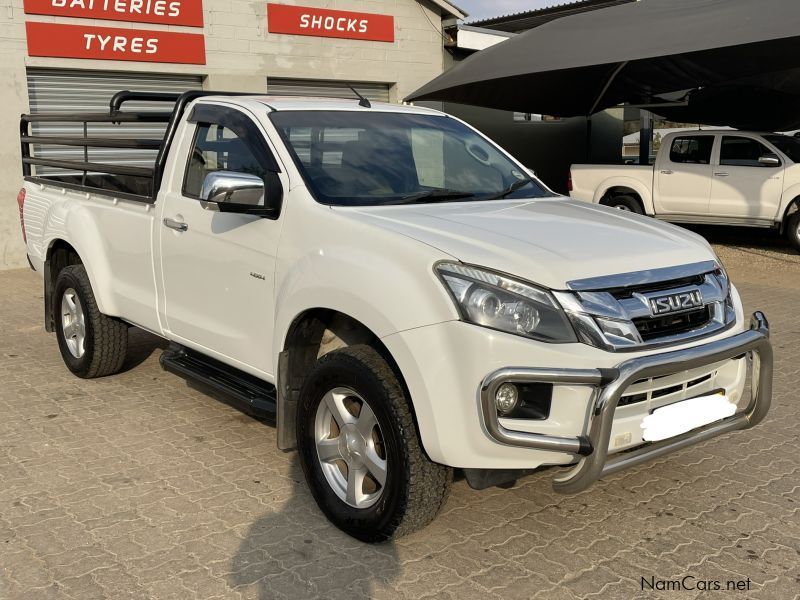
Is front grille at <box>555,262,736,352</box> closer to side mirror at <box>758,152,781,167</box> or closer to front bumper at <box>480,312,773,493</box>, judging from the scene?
front bumper at <box>480,312,773,493</box>

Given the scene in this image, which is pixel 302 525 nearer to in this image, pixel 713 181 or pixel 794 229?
pixel 794 229

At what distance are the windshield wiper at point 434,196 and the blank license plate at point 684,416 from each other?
4.77 ft

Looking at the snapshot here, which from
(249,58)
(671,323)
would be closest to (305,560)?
(671,323)

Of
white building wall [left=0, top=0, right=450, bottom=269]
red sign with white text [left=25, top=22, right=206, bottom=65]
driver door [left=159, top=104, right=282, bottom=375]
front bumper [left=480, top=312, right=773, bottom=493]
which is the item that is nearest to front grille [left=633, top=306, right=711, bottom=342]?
front bumper [left=480, top=312, right=773, bottom=493]

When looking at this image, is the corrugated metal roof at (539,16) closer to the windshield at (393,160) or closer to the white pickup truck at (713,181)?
the white pickup truck at (713,181)

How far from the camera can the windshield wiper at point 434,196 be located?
3900 mm

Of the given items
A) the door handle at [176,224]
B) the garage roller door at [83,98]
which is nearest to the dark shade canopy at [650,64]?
the garage roller door at [83,98]

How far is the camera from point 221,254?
4.13 meters

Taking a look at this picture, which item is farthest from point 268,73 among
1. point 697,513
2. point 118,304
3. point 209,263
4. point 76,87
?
point 697,513

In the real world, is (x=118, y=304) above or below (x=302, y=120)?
below

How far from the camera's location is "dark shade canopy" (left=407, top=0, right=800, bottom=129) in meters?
11.0

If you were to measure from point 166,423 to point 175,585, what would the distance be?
193cm

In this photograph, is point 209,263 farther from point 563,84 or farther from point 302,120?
point 563,84

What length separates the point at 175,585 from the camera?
3.15 meters
